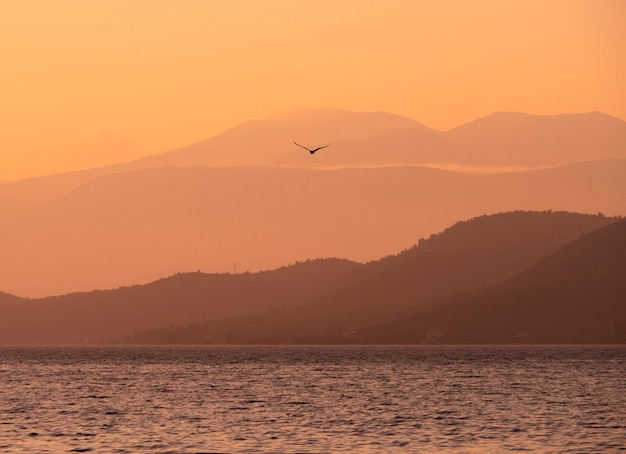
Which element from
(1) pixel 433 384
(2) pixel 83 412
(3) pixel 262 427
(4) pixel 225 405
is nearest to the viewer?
(3) pixel 262 427

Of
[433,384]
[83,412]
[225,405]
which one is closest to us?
[83,412]

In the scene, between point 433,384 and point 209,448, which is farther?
point 433,384

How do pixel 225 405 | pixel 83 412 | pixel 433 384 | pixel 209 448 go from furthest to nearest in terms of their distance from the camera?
pixel 433 384 < pixel 225 405 < pixel 83 412 < pixel 209 448

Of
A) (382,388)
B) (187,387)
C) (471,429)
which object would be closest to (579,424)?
(471,429)

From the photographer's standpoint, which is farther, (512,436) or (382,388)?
(382,388)

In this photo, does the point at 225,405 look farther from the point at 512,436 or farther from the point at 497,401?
the point at 512,436

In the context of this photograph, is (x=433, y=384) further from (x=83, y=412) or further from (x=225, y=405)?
(x=83, y=412)

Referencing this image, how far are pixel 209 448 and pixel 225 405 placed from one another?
46.9 m

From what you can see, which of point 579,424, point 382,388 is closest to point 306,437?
point 579,424

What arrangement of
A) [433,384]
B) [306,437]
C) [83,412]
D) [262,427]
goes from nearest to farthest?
[306,437]
[262,427]
[83,412]
[433,384]

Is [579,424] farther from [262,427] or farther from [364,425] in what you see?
[262,427]

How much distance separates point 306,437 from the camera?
4173 inches

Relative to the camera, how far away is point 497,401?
150 metres

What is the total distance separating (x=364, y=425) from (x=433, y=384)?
3176 inches
